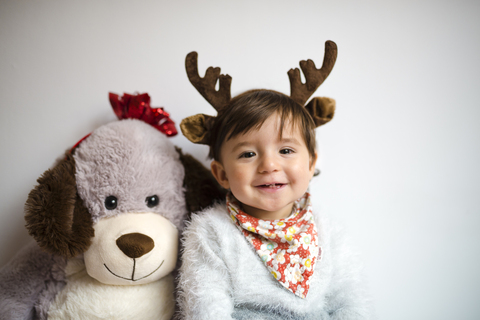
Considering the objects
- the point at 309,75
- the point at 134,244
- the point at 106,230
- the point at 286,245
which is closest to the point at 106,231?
the point at 106,230

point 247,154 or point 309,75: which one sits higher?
point 309,75

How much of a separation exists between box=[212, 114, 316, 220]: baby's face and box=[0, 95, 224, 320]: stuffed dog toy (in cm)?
18

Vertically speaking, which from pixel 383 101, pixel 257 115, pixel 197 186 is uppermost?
pixel 257 115

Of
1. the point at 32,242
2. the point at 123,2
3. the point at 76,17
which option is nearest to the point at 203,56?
the point at 123,2

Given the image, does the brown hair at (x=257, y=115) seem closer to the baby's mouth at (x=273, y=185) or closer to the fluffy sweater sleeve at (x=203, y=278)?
the baby's mouth at (x=273, y=185)

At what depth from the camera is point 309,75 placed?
96 cm

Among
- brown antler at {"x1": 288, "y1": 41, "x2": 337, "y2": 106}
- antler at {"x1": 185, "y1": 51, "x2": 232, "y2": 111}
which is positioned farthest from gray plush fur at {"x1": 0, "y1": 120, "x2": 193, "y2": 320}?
brown antler at {"x1": 288, "y1": 41, "x2": 337, "y2": 106}

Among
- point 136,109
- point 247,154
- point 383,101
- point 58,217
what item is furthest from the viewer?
point 383,101

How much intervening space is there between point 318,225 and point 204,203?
380 mm

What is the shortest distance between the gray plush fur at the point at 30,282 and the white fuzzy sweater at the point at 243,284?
411 mm

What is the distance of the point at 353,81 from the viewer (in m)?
1.23

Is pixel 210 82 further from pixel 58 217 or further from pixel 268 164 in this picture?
pixel 58 217

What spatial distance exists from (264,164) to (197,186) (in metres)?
0.26

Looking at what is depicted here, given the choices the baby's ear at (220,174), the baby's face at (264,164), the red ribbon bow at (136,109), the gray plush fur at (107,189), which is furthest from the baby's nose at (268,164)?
the red ribbon bow at (136,109)
